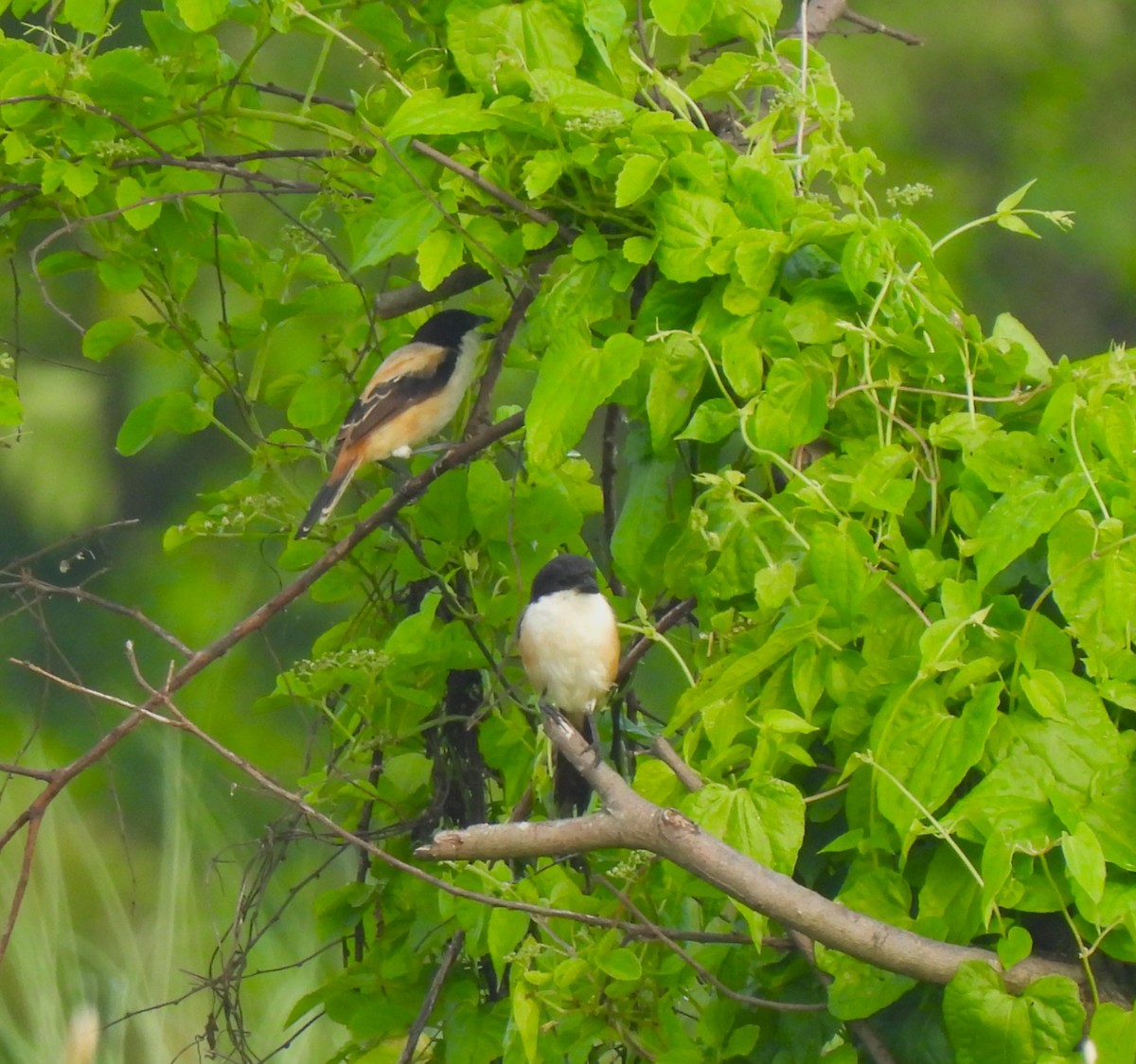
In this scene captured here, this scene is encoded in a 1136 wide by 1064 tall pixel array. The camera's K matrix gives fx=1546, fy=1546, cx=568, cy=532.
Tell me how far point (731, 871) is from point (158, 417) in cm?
98

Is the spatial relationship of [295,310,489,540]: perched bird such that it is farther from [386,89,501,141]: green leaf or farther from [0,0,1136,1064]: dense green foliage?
[386,89,501,141]: green leaf

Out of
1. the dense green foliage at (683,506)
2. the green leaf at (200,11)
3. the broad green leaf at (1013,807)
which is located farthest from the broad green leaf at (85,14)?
the broad green leaf at (1013,807)

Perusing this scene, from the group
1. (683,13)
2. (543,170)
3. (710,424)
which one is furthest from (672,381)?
(683,13)

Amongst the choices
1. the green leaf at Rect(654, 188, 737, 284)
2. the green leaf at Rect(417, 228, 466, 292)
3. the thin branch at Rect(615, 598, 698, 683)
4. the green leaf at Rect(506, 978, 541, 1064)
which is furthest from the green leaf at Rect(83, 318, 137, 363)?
the green leaf at Rect(506, 978, 541, 1064)

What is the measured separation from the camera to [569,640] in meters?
1.52

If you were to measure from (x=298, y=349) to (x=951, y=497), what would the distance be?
910 mm

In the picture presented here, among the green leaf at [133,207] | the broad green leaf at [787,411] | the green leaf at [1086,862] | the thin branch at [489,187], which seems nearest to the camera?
the green leaf at [1086,862]

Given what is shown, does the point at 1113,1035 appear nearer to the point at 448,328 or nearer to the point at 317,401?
the point at 317,401

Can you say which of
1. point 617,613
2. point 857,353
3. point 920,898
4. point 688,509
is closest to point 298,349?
point 617,613

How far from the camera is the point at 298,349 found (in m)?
1.72

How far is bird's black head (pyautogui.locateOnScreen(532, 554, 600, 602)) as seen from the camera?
60.4 inches

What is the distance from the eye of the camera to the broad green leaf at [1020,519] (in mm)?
915

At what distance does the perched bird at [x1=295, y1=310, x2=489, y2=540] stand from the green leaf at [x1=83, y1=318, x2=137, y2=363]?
26cm

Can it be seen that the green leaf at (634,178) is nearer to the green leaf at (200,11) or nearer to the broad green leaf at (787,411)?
the broad green leaf at (787,411)
